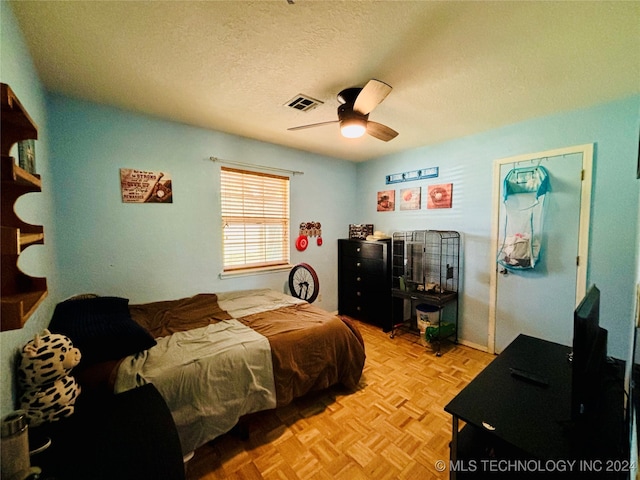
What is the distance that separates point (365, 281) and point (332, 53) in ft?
9.21

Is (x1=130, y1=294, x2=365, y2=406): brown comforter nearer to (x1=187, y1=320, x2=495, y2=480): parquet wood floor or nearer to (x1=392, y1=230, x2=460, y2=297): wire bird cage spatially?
(x1=187, y1=320, x2=495, y2=480): parquet wood floor

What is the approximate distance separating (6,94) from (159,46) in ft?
4.06

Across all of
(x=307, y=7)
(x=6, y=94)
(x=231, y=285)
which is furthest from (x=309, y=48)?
(x=231, y=285)

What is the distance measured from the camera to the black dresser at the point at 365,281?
3404mm

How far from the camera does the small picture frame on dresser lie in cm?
135

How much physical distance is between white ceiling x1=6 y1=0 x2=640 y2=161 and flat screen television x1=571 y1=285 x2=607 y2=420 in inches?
57.3

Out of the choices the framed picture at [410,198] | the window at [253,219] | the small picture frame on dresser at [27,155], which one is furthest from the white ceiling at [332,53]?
the framed picture at [410,198]

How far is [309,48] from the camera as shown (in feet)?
5.03

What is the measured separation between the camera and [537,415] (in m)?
1.05

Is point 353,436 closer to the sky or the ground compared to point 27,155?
closer to the ground

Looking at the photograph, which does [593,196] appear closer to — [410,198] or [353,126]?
[410,198]

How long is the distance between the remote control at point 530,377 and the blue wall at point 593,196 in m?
1.54

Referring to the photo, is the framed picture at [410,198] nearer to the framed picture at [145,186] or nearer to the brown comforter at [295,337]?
the brown comforter at [295,337]

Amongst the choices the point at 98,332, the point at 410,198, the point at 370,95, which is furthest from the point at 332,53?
the point at 410,198
